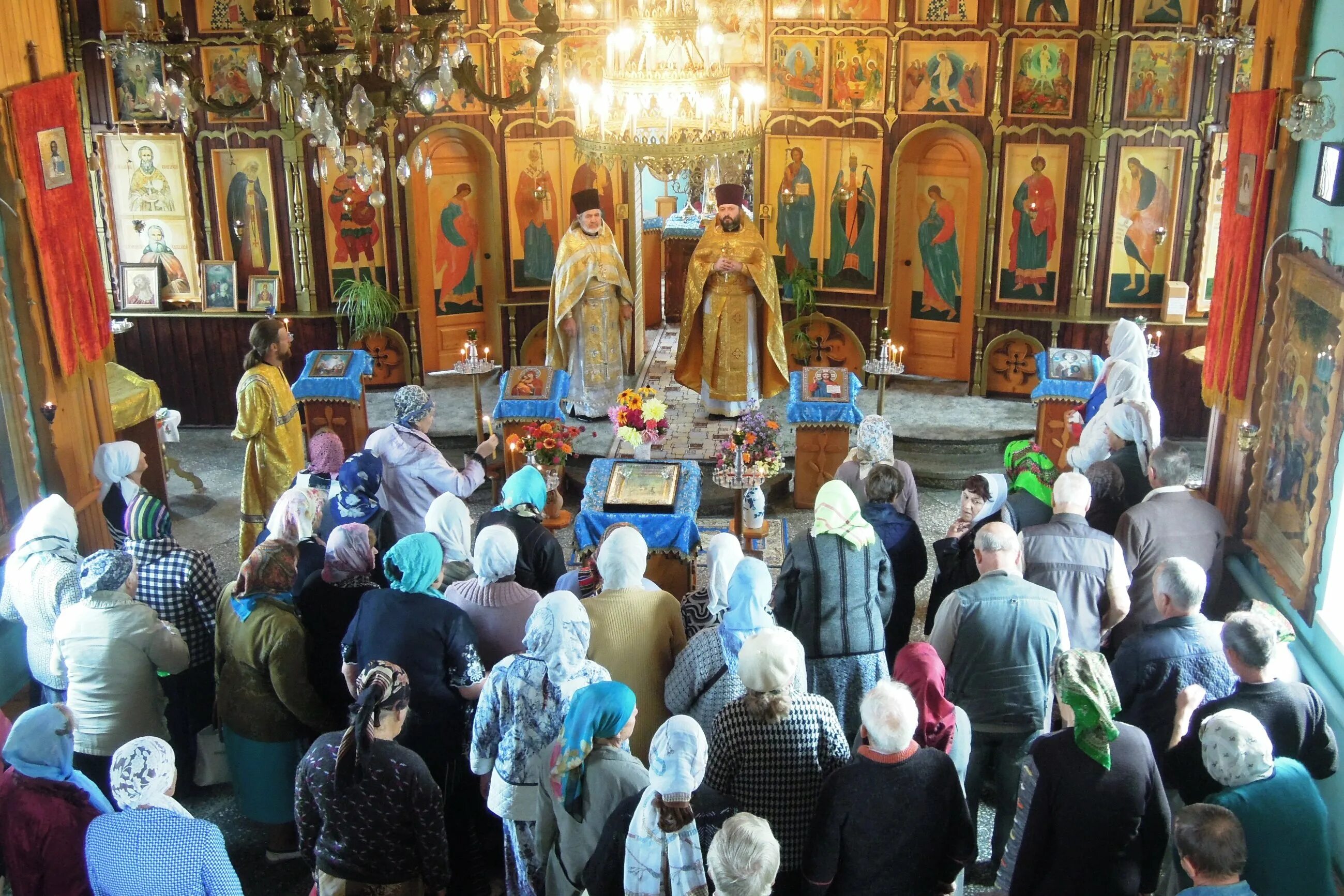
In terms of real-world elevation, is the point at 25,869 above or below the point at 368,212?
below

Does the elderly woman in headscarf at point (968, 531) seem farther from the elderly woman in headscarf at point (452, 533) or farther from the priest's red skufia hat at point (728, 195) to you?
the priest's red skufia hat at point (728, 195)

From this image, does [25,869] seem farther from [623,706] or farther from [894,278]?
[894,278]

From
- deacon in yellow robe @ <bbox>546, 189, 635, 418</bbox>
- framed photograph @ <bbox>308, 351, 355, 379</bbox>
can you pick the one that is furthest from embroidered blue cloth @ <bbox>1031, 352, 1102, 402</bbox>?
framed photograph @ <bbox>308, 351, 355, 379</bbox>

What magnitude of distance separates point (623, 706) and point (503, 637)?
1429 mm

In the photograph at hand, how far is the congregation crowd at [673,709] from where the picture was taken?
4.25 m

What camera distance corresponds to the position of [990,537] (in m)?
5.44

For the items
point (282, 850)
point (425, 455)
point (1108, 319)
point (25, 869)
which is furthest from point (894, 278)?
point (25, 869)

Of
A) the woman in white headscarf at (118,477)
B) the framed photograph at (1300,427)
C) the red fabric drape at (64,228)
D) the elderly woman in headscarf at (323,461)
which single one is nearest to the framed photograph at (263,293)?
the red fabric drape at (64,228)

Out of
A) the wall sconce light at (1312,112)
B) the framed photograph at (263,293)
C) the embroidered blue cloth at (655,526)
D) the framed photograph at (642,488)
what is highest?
the wall sconce light at (1312,112)

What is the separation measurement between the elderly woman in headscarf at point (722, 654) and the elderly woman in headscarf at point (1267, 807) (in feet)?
4.77

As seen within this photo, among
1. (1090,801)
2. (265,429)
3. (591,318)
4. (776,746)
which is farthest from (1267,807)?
(591,318)

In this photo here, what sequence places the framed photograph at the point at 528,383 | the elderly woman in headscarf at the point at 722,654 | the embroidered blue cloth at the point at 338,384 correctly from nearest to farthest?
the elderly woman in headscarf at the point at 722,654
the framed photograph at the point at 528,383
the embroidered blue cloth at the point at 338,384

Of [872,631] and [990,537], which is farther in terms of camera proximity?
[872,631]

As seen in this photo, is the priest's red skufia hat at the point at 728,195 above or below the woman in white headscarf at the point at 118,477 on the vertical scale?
above
